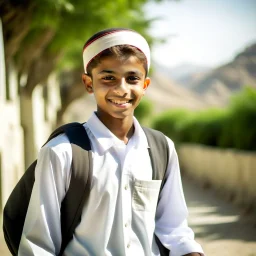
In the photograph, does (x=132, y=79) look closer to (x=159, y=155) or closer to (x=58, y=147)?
(x=159, y=155)

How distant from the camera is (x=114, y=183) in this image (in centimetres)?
214

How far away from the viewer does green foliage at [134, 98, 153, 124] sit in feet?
141

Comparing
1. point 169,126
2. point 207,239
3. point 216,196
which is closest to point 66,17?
point 216,196

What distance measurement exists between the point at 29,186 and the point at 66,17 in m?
10.2

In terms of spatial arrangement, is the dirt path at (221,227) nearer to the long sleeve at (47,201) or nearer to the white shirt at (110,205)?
the white shirt at (110,205)

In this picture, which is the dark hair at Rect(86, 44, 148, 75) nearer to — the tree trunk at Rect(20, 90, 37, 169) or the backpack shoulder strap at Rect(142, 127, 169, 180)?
the backpack shoulder strap at Rect(142, 127, 169, 180)

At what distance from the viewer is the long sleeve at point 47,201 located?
79.7 inches

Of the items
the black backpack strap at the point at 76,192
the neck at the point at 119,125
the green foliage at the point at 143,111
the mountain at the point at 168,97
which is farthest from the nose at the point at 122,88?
the mountain at the point at 168,97

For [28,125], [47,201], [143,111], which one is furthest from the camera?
[143,111]

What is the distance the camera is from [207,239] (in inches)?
297

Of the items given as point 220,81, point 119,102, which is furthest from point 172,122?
point 220,81

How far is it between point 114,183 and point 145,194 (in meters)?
0.16

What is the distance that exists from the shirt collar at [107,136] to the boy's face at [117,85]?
2.5 inches

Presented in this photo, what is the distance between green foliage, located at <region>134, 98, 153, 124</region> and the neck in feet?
131
